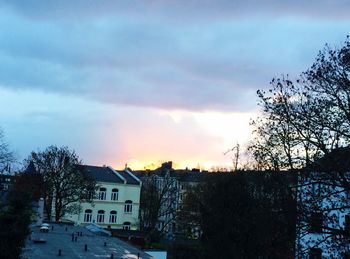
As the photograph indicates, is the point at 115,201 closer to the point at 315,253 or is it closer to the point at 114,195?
the point at 114,195

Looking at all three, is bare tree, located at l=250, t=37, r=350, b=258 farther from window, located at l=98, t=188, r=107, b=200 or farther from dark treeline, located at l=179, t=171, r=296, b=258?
window, located at l=98, t=188, r=107, b=200

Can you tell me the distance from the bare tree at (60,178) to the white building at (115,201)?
19.1 meters

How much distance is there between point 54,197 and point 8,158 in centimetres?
2168

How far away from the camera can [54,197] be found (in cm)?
6756

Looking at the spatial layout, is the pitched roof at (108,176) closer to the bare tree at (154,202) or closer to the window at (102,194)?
the window at (102,194)

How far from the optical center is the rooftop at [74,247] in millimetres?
34156

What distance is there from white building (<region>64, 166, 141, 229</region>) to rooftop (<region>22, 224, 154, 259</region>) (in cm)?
4300

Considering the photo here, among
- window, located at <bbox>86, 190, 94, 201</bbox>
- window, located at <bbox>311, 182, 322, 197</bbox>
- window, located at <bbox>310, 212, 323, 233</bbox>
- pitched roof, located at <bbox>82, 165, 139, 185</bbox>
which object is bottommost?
window, located at <bbox>310, 212, 323, 233</bbox>

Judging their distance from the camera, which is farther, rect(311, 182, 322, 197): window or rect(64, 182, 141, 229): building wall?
rect(64, 182, 141, 229): building wall

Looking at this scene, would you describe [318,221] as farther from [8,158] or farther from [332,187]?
[8,158]

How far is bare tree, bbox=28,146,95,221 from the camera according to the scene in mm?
66188

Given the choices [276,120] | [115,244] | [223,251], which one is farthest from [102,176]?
[276,120]

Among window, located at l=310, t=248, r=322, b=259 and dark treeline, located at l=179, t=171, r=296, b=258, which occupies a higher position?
dark treeline, located at l=179, t=171, r=296, b=258

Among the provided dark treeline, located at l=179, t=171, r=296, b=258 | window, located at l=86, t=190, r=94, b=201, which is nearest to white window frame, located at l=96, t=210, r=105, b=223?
window, located at l=86, t=190, r=94, b=201
